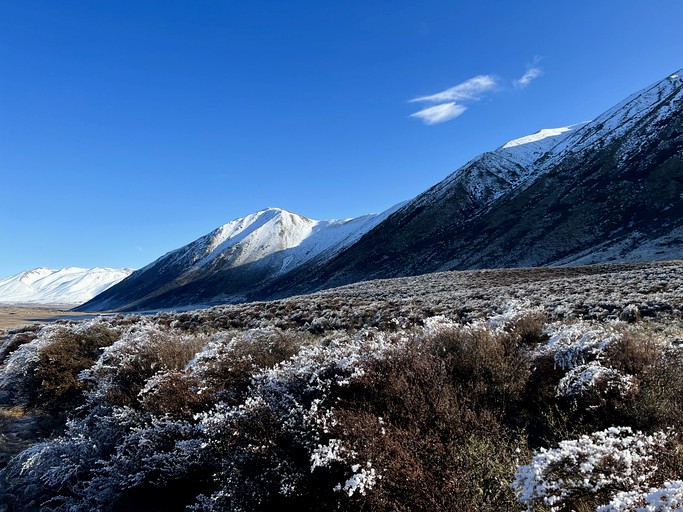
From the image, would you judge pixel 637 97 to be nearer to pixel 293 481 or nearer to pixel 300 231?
pixel 300 231

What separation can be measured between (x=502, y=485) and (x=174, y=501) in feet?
17.1

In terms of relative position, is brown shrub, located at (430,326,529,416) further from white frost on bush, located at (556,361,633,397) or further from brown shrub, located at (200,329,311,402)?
brown shrub, located at (200,329,311,402)

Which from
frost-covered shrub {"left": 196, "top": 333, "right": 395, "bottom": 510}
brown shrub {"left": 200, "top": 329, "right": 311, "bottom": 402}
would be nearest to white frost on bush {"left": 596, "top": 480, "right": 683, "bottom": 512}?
frost-covered shrub {"left": 196, "top": 333, "right": 395, "bottom": 510}

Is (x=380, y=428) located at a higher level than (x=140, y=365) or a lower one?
lower

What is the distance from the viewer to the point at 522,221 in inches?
3142

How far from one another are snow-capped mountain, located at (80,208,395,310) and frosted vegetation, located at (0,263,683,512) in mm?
114321

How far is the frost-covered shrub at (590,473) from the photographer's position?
9.34 ft

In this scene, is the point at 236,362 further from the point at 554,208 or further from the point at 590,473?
the point at 554,208

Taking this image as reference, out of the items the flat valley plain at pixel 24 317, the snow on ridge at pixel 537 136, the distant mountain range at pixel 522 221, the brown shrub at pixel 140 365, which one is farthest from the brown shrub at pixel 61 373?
the snow on ridge at pixel 537 136

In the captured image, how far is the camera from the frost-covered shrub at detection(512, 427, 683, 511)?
285 centimetres

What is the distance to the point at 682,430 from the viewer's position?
417 centimetres

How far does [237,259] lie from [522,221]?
377 ft

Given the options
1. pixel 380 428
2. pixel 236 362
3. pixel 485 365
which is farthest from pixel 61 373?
pixel 485 365

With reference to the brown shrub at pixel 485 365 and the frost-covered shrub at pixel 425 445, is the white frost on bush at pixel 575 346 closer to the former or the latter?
the brown shrub at pixel 485 365
